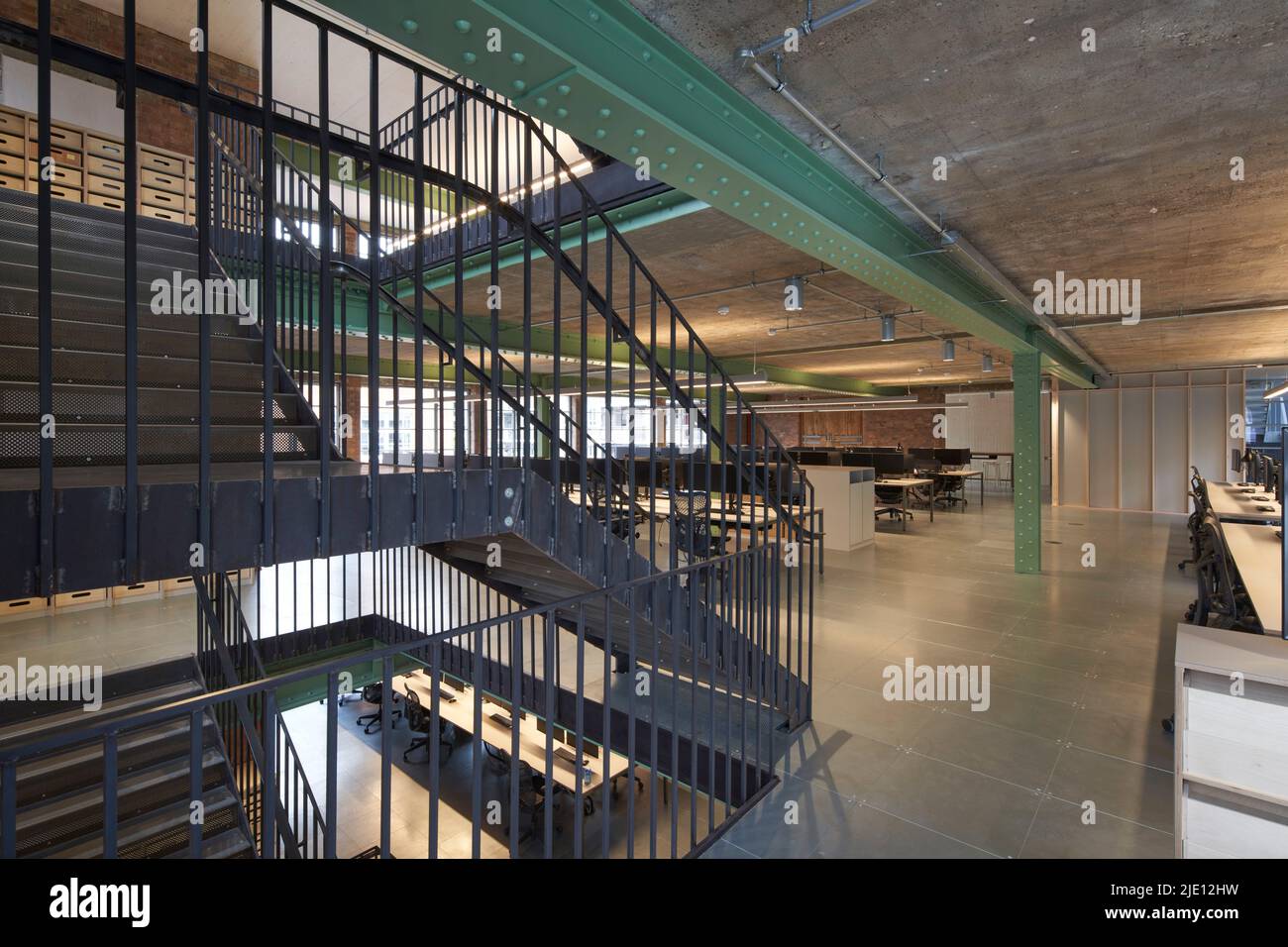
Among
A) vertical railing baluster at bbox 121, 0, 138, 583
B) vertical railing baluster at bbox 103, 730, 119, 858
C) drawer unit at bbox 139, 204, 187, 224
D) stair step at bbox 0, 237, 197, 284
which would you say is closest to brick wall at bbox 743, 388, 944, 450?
drawer unit at bbox 139, 204, 187, 224

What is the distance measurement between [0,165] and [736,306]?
762cm

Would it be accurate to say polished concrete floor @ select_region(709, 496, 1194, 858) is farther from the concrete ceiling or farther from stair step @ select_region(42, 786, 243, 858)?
the concrete ceiling

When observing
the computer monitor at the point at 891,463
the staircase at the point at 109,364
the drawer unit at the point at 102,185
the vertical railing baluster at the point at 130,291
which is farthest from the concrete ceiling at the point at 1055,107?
the computer monitor at the point at 891,463

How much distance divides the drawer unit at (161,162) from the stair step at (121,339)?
5475 mm

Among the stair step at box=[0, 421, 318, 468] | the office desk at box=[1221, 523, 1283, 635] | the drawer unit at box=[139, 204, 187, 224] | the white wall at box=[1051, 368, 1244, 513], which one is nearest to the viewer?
the stair step at box=[0, 421, 318, 468]

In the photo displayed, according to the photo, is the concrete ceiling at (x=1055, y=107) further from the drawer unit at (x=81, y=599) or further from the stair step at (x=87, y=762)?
the drawer unit at (x=81, y=599)

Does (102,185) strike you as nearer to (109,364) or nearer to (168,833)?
(109,364)

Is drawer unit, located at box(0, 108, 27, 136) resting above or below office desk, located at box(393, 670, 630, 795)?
above

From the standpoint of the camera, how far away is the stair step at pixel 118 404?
6.68ft

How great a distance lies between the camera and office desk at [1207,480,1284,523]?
622 centimetres

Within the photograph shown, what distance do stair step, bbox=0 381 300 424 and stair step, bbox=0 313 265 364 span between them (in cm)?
18
